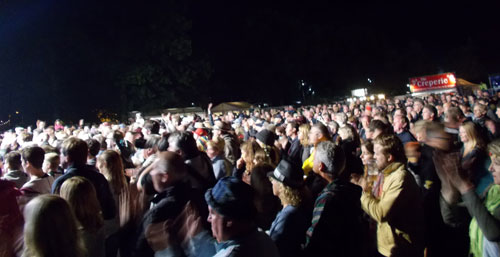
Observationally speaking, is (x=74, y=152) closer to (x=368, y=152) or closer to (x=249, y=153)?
(x=249, y=153)

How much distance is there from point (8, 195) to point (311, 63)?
47.6m

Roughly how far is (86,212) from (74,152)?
1314 mm

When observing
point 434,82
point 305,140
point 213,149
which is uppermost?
point 434,82

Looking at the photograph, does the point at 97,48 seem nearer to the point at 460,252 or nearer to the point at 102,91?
the point at 102,91

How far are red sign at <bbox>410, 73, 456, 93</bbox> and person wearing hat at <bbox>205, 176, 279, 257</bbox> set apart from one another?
3320 centimetres

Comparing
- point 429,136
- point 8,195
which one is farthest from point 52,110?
point 429,136

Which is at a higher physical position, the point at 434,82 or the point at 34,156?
the point at 434,82

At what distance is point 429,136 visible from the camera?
3.53 meters

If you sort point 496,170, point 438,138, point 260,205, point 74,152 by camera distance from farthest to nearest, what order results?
point 74,152
point 260,205
point 438,138
point 496,170

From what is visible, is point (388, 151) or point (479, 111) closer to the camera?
point (388, 151)

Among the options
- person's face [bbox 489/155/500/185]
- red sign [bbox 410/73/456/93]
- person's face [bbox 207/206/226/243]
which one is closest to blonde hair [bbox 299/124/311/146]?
person's face [bbox 489/155/500/185]

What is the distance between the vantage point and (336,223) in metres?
2.81

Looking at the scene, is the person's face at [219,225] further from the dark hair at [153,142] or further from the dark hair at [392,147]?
the dark hair at [153,142]

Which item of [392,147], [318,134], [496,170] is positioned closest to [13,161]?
[318,134]
